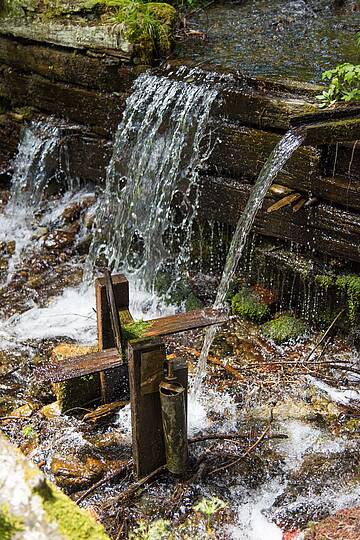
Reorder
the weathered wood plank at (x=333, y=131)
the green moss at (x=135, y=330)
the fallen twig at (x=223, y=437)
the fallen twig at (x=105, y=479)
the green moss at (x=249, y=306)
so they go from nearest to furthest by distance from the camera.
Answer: the green moss at (x=135, y=330) < the fallen twig at (x=105, y=479) < the fallen twig at (x=223, y=437) < the weathered wood plank at (x=333, y=131) < the green moss at (x=249, y=306)

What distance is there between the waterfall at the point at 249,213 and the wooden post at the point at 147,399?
107cm

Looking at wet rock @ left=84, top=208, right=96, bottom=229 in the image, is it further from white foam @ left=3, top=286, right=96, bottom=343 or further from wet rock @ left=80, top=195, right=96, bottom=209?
white foam @ left=3, top=286, right=96, bottom=343

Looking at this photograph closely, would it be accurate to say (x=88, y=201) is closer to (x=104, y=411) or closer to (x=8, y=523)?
(x=104, y=411)

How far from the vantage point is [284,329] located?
5684mm

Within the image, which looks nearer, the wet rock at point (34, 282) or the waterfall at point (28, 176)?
the wet rock at point (34, 282)

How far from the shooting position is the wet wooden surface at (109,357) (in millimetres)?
3770

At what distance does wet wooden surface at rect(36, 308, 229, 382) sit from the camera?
3.77 metres

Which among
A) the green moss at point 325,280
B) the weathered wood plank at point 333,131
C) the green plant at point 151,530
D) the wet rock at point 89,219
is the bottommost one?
the green plant at point 151,530

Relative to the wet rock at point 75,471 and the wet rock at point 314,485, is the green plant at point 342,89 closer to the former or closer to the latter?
the wet rock at point 314,485

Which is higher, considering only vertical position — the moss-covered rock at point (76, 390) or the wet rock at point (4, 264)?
the wet rock at point (4, 264)

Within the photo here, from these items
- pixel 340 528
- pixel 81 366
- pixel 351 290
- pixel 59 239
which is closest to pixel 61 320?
pixel 59 239

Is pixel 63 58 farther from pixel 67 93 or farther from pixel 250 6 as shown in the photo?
pixel 250 6

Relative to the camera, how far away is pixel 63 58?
7.43 metres

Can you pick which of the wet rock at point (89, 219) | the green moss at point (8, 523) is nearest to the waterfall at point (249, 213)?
the wet rock at point (89, 219)
